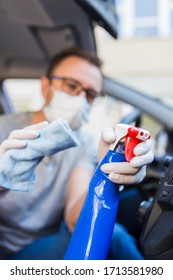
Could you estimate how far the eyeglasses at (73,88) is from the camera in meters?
1.26

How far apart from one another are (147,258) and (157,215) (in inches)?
3.9

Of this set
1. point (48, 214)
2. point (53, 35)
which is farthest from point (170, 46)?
point (48, 214)

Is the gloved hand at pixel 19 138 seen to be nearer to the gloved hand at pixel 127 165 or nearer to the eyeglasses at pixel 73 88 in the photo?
the gloved hand at pixel 127 165

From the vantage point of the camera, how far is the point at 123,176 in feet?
2.37

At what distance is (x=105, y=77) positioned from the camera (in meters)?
2.08

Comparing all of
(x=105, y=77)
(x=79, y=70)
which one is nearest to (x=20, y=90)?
(x=105, y=77)

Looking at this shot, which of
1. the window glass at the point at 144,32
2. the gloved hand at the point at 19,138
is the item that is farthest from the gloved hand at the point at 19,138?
the window glass at the point at 144,32

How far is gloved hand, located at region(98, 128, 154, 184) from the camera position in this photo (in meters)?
0.69

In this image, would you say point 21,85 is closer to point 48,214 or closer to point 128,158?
point 48,214

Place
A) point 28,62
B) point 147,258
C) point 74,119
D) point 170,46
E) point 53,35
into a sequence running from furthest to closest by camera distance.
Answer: point 170,46
point 28,62
point 53,35
point 74,119
point 147,258

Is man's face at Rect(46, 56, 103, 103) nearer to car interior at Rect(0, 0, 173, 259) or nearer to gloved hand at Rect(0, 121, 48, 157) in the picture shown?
car interior at Rect(0, 0, 173, 259)

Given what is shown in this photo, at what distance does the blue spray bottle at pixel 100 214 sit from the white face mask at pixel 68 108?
1.28 ft
